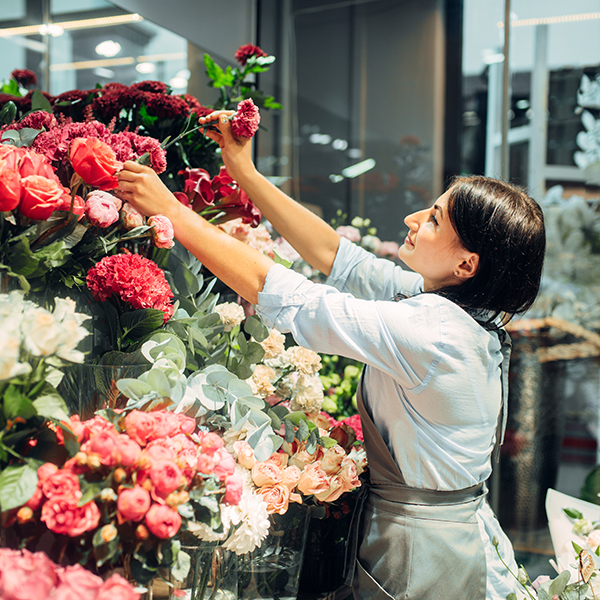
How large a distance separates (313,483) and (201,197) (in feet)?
1.90

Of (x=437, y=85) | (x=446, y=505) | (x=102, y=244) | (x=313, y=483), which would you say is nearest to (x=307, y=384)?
(x=313, y=483)

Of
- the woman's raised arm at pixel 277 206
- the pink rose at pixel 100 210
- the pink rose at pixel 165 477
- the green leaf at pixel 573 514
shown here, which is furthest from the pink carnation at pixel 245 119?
the green leaf at pixel 573 514

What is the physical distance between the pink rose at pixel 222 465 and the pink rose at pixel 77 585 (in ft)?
0.59

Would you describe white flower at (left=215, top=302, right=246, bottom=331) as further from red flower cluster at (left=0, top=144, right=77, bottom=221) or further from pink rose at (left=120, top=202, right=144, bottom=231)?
red flower cluster at (left=0, top=144, right=77, bottom=221)

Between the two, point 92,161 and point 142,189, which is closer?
point 92,161

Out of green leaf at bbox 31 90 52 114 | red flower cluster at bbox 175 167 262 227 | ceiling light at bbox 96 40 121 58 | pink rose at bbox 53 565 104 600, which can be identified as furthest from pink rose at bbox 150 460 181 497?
ceiling light at bbox 96 40 121 58

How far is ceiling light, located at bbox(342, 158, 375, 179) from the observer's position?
2295mm

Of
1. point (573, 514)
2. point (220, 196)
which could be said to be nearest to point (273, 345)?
point (220, 196)

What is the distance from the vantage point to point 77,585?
0.55m

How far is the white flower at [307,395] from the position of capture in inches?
42.4

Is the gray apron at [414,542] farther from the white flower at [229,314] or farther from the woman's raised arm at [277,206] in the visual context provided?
the woman's raised arm at [277,206]

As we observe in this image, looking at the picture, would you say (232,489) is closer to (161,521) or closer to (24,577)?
(161,521)

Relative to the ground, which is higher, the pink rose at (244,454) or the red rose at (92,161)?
the red rose at (92,161)

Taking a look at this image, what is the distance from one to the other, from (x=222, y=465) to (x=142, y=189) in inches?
18.1
